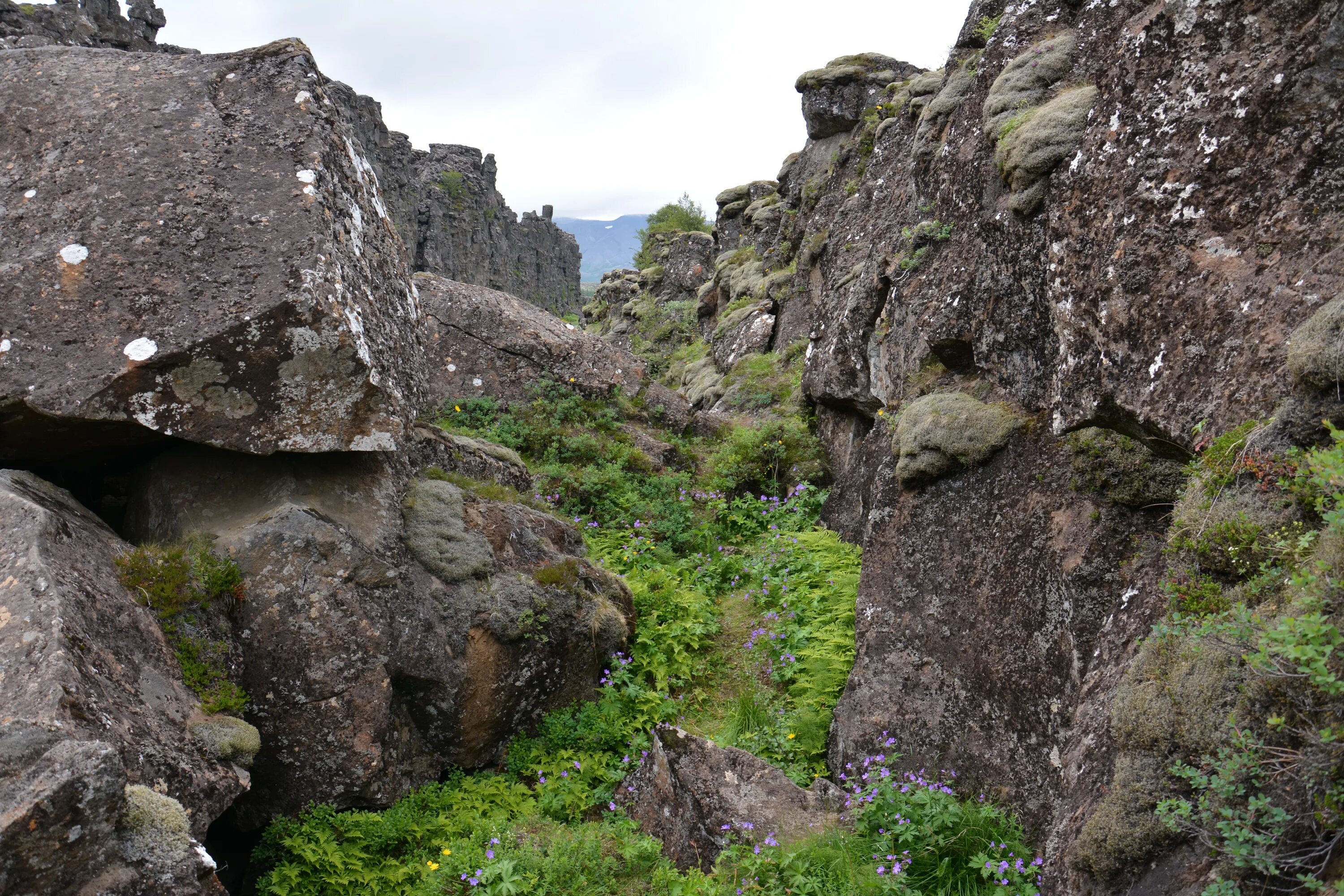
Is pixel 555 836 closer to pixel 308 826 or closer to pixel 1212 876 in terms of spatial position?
pixel 308 826

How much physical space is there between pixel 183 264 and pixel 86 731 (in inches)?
141

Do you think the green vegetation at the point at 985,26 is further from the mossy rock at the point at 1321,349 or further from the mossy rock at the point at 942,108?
the mossy rock at the point at 1321,349

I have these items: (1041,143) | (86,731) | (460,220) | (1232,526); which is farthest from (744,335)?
(460,220)

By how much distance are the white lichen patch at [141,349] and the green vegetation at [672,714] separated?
298cm

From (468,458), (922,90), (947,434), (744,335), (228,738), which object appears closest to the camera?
(228,738)

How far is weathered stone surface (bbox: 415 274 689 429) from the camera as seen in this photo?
13578 mm

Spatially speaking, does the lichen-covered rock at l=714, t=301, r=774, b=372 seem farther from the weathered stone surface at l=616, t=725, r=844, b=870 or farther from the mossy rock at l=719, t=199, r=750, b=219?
the mossy rock at l=719, t=199, r=750, b=219

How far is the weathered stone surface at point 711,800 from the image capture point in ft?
19.2

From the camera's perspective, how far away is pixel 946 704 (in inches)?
246

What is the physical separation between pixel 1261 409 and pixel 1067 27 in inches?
195

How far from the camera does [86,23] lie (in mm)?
37562

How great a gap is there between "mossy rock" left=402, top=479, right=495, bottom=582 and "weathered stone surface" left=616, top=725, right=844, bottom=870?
7.62 ft

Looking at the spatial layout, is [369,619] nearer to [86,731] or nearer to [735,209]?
[86,731]

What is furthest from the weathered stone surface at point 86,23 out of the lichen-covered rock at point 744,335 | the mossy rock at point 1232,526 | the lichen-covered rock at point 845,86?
the mossy rock at point 1232,526
